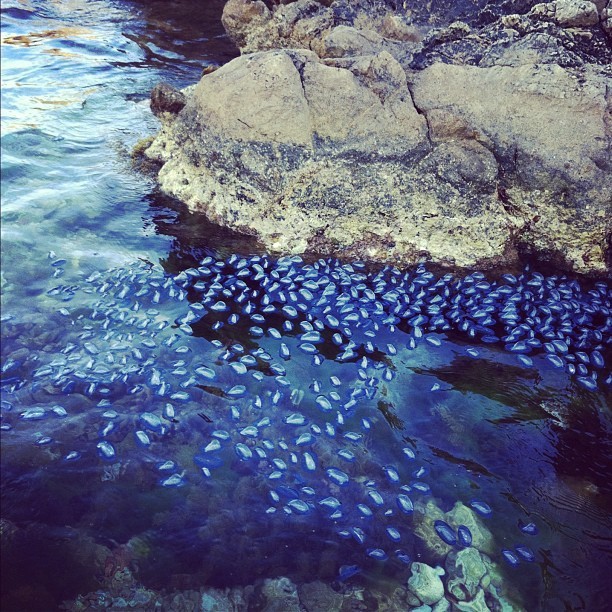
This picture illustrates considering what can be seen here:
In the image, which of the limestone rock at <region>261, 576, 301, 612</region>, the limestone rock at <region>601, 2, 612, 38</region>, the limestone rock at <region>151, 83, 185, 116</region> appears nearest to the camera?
the limestone rock at <region>261, 576, 301, 612</region>

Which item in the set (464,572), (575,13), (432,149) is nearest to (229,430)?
(464,572)

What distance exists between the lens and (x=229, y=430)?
5.36 meters

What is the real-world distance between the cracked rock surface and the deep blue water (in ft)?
2.12

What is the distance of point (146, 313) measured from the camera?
639cm

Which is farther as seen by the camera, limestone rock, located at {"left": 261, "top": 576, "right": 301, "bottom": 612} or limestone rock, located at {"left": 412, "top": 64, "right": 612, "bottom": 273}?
limestone rock, located at {"left": 412, "top": 64, "right": 612, "bottom": 273}

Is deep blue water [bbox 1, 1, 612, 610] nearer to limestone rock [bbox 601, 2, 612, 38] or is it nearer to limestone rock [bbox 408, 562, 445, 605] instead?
limestone rock [bbox 408, 562, 445, 605]

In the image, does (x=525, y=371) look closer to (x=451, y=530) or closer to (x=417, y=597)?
(x=451, y=530)

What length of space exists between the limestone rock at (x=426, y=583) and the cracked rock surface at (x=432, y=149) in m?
3.98

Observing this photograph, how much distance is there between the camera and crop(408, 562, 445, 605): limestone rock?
4355 mm

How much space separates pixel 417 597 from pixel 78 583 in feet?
8.68

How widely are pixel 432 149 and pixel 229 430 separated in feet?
14.8

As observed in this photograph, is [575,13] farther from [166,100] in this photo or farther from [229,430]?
[229,430]

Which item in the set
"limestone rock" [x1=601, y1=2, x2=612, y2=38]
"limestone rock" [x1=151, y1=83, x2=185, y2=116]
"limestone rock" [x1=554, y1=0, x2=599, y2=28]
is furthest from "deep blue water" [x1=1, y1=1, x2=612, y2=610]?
"limestone rock" [x1=554, y1=0, x2=599, y2=28]

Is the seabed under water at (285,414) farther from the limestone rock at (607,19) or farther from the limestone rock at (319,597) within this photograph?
the limestone rock at (607,19)
